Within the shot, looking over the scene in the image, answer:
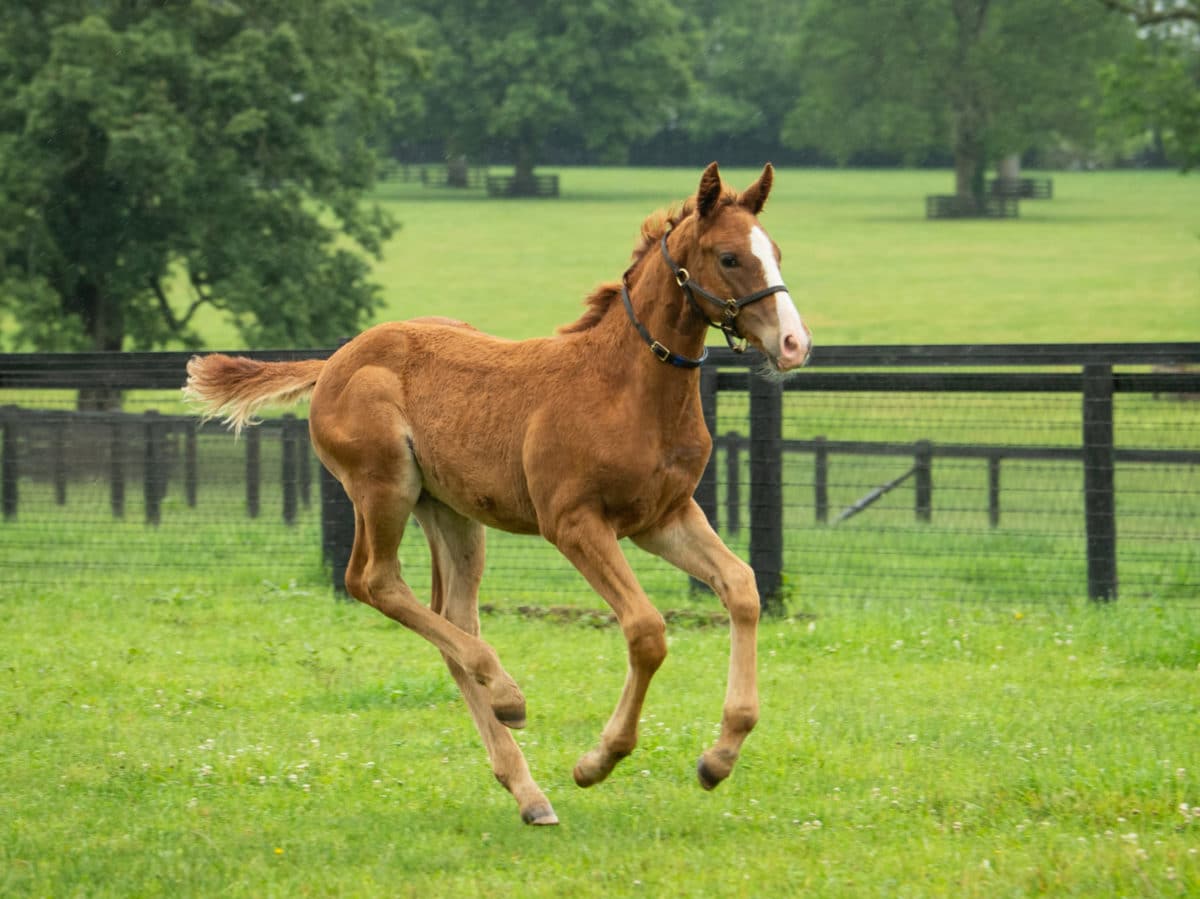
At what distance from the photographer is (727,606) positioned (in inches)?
206

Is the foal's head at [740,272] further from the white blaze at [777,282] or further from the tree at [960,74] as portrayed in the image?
the tree at [960,74]

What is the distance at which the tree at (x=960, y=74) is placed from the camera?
5400 centimetres

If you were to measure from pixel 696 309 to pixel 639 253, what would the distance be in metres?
0.48

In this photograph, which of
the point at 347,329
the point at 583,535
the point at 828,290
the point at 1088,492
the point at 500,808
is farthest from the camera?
the point at 828,290

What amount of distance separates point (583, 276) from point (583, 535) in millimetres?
39627

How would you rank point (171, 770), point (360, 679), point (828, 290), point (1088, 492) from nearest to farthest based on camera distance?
1. point (171, 770)
2. point (360, 679)
3. point (1088, 492)
4. point (828, 290)

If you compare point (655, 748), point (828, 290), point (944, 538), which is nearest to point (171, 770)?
point (655, 748)

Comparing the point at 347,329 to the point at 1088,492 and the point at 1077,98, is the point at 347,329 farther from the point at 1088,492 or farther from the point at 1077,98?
the point at 1077,98

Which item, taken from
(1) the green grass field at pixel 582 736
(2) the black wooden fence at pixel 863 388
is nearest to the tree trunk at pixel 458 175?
(1) the green grass field at pixel 582 736

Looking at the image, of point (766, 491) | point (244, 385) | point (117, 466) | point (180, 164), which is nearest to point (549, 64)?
point (180, 164)

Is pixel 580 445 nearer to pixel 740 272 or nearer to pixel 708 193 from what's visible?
pixel 740 272

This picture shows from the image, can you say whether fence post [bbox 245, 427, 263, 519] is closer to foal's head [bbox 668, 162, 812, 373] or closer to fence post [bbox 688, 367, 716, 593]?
fence post [bbox 688, 367, 716, 593]

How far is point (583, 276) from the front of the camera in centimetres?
4438

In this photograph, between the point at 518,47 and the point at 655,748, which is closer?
the point at 655,748
